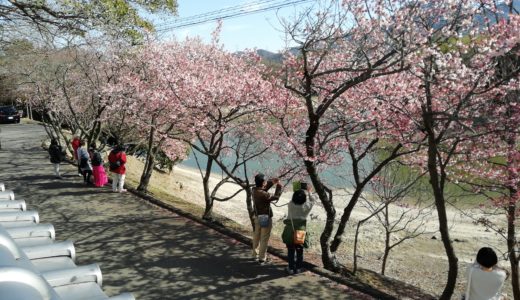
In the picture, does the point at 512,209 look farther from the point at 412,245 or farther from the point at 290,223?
the point at 412,245

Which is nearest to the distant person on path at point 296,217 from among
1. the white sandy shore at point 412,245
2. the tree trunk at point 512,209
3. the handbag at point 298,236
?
the handbag at point 298,236

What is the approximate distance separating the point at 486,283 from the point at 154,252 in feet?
19.4

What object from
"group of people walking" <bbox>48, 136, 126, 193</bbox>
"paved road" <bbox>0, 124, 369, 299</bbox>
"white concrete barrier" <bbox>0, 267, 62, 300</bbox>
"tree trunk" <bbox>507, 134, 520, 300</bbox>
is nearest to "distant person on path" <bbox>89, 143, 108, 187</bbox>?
"group of people walking" <bbox>48, 136, 126, 193</bbox>

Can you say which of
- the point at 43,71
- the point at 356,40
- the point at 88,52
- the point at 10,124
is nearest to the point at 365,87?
the point at 356,40

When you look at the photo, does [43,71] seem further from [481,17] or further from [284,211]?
[481,17]

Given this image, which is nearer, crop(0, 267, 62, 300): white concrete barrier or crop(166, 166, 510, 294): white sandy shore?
crop(0, 267, 62, 300): white concrete barrier

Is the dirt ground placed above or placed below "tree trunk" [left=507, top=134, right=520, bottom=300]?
below

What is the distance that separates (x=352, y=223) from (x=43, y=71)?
58.4ft

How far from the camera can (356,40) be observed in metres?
7.70

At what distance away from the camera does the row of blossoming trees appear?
264 inches

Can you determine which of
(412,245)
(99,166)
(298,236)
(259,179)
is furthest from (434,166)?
(412,245)

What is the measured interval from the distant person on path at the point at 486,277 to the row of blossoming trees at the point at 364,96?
172 centimetres

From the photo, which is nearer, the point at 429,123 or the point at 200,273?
the point at 429,123

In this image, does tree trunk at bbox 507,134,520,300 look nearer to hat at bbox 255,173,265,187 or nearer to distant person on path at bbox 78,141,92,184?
hat at bbox 255,173,265,187
